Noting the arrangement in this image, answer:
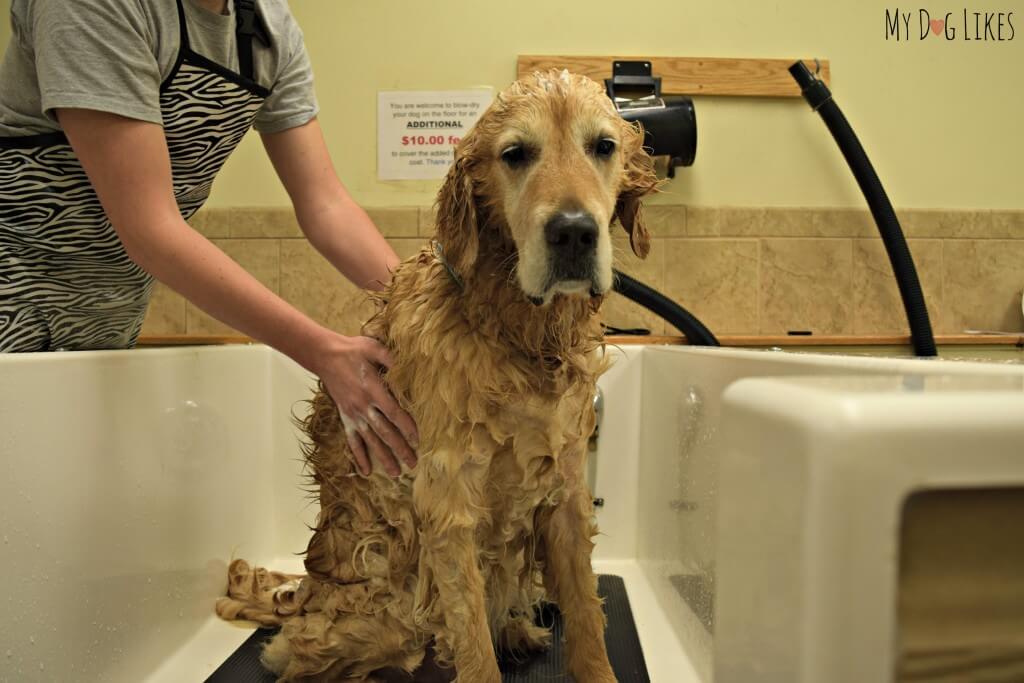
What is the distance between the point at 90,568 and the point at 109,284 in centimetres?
47

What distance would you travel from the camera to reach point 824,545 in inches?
11.6

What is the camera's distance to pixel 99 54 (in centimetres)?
96

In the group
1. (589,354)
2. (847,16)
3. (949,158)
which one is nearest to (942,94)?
(949,158)

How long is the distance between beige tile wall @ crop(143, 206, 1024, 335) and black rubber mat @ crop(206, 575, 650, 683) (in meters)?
1.00

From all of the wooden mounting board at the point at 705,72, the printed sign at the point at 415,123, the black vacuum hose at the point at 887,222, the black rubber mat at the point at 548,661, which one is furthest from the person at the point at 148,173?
the black vacuum hose at the point at 887,222

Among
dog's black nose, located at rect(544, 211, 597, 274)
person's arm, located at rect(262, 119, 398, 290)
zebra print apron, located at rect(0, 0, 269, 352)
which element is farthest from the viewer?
person's arm, located at rect(262, 119, 398, 290)

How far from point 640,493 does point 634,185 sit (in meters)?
0.96

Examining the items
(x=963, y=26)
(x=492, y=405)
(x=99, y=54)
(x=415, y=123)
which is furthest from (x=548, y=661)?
(x=963, y=26)

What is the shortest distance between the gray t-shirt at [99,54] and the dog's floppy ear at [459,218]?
39cm

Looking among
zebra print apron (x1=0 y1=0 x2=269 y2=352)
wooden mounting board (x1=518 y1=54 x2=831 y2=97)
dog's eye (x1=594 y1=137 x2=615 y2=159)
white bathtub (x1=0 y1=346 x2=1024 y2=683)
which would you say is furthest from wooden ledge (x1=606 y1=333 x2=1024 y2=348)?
zebra print apron (x1=0 y1=0 x2=269 y2=352)

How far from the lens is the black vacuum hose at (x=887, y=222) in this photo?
2.01 m

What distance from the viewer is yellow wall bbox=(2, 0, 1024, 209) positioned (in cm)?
222

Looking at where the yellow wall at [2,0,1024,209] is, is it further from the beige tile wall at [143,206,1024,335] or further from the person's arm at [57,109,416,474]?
the person's arm at [57,109,416,474]

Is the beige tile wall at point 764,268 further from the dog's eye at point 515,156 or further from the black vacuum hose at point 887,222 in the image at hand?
the dog's eye at point 515,156
